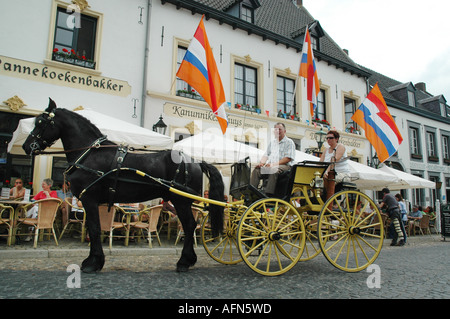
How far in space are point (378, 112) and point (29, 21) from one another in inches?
430

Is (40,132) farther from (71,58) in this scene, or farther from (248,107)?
(248,107)

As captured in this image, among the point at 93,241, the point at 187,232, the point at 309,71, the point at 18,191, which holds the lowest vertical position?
the point at 93,241

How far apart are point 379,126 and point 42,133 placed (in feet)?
30.9

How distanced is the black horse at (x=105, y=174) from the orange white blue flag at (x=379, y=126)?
713cm

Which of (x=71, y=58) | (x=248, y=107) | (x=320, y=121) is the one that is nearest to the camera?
(x=71, y=58)

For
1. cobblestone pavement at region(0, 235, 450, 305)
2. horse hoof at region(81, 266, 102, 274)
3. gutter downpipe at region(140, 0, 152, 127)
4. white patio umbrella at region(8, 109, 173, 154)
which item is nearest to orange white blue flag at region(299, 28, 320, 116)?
white patio umbrella at region(8, 109, 173, 154)

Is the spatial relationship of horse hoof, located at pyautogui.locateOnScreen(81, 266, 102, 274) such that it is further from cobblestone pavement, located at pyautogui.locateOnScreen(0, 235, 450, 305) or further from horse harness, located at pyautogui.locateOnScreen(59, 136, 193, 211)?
horse harness, located at pyautogui.locateOnScreen(59, 136, 193, 211)

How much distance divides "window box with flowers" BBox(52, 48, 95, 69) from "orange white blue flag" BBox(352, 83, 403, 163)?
8.74 metres

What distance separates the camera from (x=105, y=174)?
4059 millimetres

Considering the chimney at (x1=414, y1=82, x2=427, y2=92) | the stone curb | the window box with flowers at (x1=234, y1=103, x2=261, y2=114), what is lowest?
the stone curb

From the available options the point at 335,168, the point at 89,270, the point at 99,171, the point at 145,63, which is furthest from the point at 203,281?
the point at 145,63

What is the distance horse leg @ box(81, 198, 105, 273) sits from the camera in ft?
13.2
